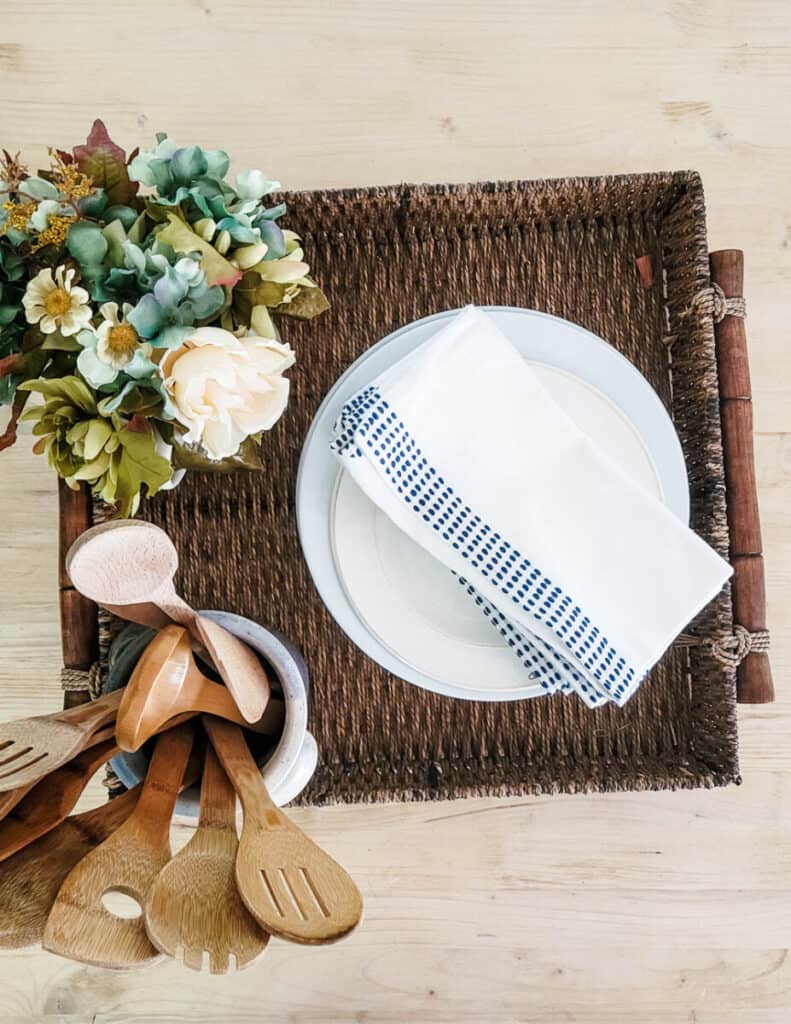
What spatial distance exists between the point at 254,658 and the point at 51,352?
0.20 meters

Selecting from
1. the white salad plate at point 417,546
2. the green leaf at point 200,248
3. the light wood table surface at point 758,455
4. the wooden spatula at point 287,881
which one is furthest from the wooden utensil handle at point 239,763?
the light wood table surface at point 758,455

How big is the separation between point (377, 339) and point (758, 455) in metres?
0.37

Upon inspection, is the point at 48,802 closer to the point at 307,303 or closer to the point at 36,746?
the point at 36,746

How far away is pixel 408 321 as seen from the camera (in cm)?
64

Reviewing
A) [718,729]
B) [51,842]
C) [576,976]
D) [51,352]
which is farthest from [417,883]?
[51,352]

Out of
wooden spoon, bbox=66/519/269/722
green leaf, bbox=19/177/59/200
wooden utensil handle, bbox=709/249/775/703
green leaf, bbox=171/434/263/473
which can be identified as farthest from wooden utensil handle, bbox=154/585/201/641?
wooden utensil handle, bbox=709/249/775/703

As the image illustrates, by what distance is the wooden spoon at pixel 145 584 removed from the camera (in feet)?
1.29

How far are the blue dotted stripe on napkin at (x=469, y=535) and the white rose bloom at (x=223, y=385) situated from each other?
84 millimetres

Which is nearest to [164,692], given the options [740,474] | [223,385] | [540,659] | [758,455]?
[223,385]

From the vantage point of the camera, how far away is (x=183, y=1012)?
79cm

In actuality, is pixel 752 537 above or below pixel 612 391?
below

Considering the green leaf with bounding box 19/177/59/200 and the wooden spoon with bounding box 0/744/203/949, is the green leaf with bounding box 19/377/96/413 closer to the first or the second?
the green leaf with bounding box 19/177/59/200

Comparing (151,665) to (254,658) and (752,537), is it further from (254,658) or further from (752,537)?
(752,537)

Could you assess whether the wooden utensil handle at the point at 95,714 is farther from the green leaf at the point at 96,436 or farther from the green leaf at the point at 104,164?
the green leaf at the point at 104,164
